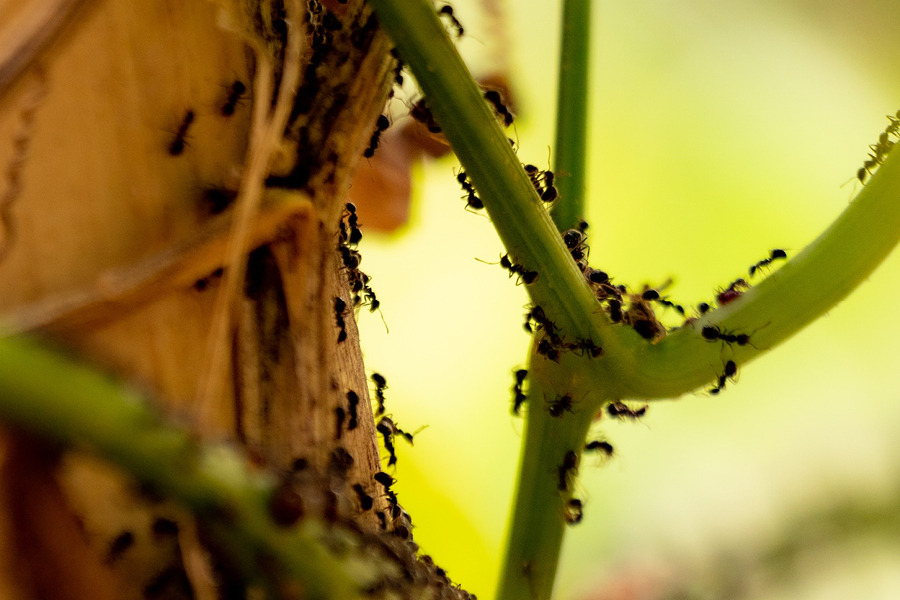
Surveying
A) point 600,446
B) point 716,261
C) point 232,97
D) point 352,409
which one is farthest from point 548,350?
point 716,261

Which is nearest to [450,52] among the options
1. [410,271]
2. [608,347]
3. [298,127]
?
[298,127]

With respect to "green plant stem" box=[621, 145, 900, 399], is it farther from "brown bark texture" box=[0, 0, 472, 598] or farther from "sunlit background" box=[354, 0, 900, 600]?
"sunlit background" box=[354, 0, 900, 600]

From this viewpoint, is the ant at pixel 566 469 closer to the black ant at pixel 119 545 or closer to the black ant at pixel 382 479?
the black ant at pixel 382 479

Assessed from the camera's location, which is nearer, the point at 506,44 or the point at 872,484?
the point at 506,44

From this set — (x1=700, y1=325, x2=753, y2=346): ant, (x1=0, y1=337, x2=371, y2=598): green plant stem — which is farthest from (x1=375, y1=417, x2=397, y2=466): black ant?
(x1=0, y1=337, x2=371, y2=598): green plant stem

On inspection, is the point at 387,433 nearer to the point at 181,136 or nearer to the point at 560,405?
the point at 560,405

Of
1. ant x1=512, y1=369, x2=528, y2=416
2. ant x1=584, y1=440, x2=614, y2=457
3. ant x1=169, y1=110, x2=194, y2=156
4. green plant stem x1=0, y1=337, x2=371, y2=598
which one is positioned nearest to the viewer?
green plant stem x1=0, y1=337, x2=371, y2=598

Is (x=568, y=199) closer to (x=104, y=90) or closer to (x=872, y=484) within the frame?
(x=104, y=90)
